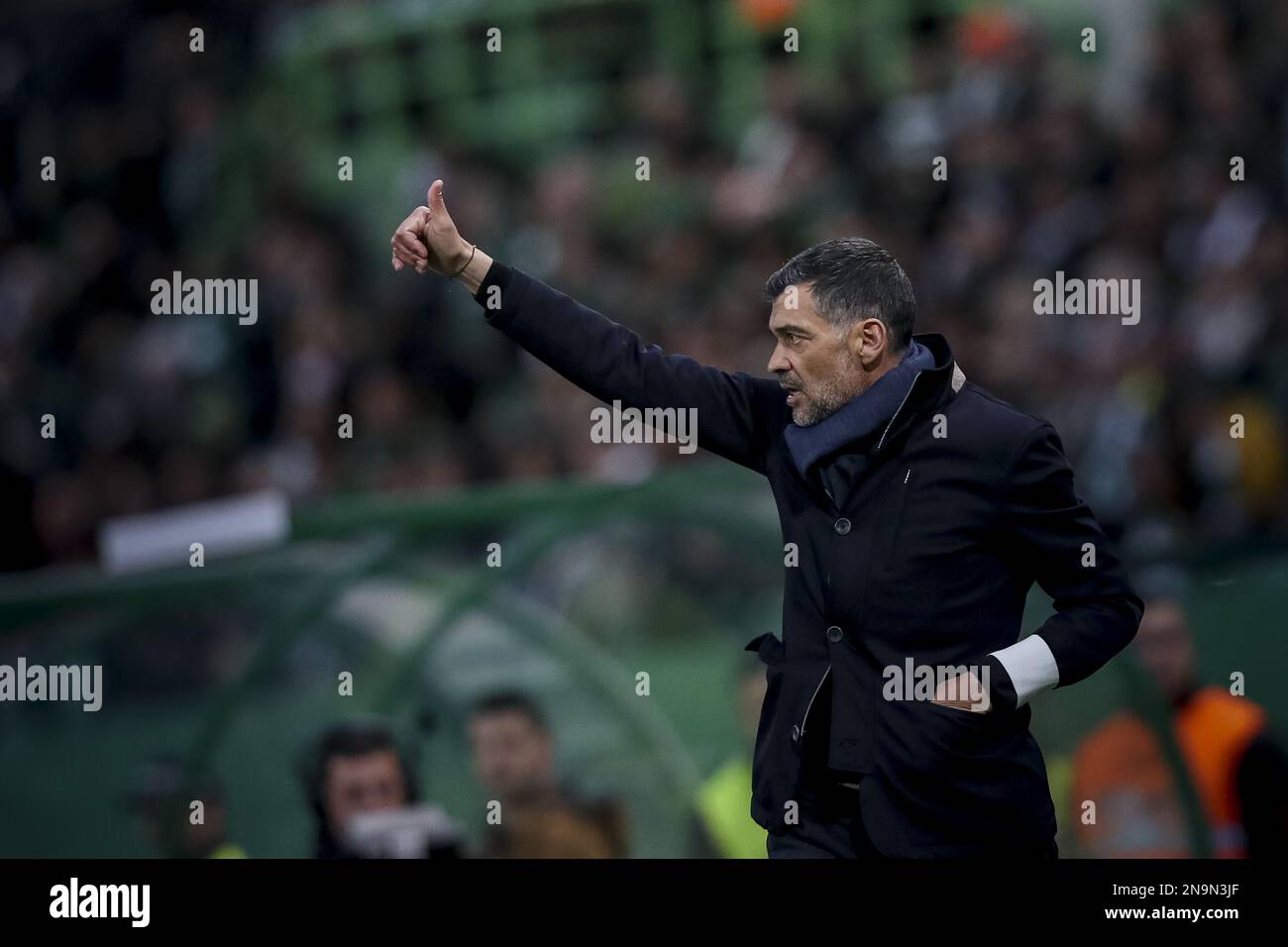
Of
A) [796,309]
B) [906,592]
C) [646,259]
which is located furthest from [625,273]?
[906,592]

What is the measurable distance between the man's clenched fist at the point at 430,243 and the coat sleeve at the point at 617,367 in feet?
0.26

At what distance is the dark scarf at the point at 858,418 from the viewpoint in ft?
11.7

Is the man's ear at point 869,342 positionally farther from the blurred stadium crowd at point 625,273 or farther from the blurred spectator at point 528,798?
the blurred spectator at point 528,798

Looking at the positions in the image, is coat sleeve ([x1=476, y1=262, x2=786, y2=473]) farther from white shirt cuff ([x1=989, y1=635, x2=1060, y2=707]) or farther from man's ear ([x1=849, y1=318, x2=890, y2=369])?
white shirt cuff ([x1=989, y1=635, x2=1060, y2=707])

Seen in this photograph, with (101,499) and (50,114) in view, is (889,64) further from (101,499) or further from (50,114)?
(50,114)

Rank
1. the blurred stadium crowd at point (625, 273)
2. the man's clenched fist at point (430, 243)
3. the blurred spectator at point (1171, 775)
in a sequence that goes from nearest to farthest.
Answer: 1. the man's clenched fist at point (430, 243)
2. the blurred spectator at point (1171, 775)
3. the blurred stadium crowd at point (625, 273)

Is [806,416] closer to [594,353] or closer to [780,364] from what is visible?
[780,364]

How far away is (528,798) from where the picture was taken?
19.0ft

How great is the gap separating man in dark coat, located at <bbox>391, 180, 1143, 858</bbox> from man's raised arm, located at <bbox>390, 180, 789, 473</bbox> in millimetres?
140

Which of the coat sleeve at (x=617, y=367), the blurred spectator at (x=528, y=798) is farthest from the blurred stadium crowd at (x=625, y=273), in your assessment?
the coat sleeve at (x=617, y=367)

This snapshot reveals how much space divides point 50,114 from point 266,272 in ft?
7.65

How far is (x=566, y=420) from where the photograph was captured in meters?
8.05

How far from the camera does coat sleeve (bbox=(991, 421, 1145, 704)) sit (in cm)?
347

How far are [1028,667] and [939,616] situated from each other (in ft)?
0.59
